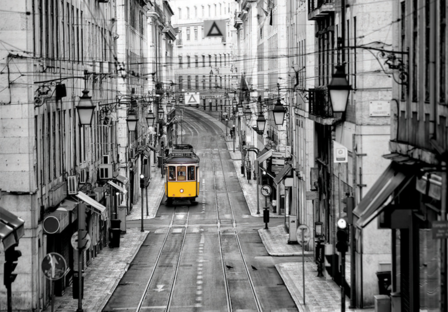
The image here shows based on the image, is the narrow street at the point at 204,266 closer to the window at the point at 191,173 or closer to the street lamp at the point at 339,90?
the window at the point at 191,173

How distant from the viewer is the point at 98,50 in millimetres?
46062

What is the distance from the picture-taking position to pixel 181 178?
64.1 m

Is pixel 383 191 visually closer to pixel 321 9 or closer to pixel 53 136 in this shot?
pixel 53 136

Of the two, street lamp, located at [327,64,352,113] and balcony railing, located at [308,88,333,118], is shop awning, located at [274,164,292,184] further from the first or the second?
street lamp, located at [327,64,352,113]

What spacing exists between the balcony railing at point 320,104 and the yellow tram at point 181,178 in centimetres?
2601

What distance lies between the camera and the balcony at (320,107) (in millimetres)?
33438

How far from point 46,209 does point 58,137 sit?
385cm

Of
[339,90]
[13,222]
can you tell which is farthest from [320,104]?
[339,90]

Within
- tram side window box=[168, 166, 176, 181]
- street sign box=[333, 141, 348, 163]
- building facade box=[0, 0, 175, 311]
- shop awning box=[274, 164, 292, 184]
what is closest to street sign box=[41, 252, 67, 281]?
building facade box=[0, 0, 175, 311]

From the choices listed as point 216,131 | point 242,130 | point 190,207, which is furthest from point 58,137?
point 216,131

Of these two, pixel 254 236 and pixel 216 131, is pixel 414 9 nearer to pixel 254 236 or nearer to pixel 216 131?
pixel 254 236

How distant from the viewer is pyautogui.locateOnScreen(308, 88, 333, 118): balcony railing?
33906 millimetres

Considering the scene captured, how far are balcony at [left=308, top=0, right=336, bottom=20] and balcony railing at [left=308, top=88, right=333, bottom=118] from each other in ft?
8.87

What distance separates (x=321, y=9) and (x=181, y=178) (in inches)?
1231
